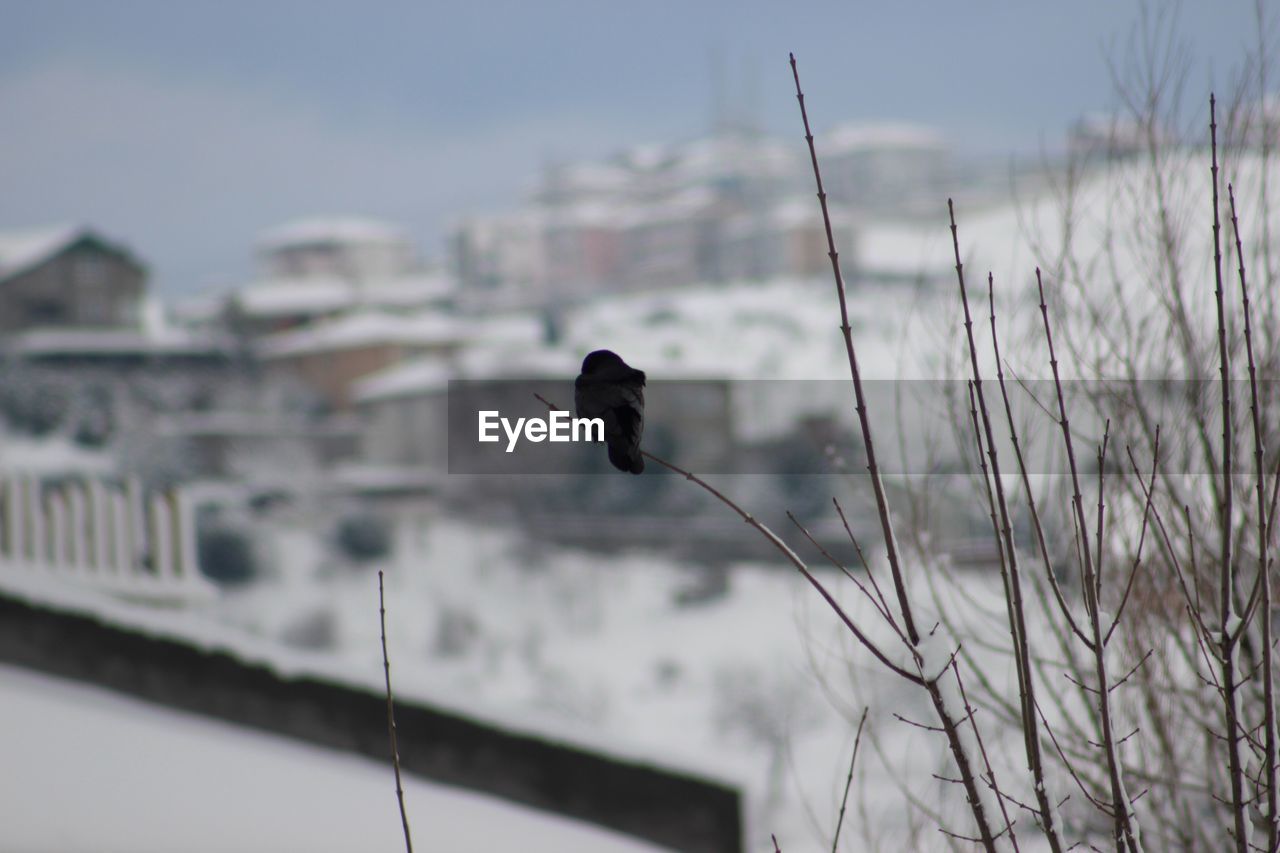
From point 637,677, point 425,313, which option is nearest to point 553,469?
point 637,677

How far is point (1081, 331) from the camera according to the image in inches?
85.5

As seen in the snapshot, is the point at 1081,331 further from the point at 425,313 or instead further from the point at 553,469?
the point at 425,313

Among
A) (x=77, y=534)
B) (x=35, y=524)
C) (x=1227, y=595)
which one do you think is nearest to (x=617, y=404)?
(x=1227, y=595)

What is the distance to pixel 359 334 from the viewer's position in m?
22.8

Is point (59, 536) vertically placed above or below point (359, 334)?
below

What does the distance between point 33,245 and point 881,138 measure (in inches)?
885

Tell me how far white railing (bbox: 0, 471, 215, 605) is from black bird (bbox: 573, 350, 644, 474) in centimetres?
418

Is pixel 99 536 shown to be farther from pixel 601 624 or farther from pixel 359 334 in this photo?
pixel 359 334

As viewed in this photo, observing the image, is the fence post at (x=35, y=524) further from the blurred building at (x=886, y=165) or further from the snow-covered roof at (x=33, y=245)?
the blurred building at (x=886, y=165)

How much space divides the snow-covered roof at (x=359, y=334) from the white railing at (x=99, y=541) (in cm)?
1754

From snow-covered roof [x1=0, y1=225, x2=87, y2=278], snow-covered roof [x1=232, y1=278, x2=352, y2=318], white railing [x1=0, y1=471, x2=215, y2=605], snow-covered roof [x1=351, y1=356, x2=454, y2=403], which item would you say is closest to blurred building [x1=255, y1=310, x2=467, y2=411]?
snow-covered roof [x1=351, y1=356, x2=454, y2=403]

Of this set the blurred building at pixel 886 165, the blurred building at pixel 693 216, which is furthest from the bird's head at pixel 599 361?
the blurred building at pixel 886 165

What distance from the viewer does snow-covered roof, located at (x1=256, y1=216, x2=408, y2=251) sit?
3222 cm

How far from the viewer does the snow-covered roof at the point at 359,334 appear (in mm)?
22547
